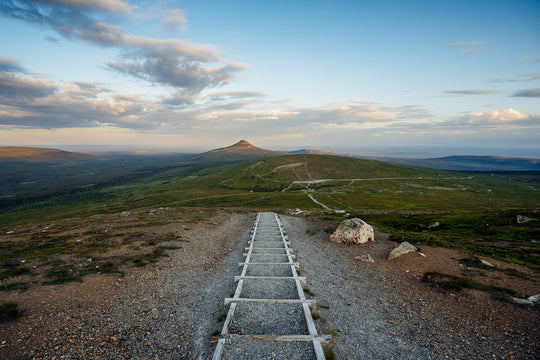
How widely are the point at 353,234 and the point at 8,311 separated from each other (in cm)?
3039

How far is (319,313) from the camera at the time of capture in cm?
1446

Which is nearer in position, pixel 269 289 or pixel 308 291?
pixel 269 289

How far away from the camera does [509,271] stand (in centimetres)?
1873

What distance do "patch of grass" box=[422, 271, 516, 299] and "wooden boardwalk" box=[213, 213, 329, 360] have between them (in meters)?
11.2

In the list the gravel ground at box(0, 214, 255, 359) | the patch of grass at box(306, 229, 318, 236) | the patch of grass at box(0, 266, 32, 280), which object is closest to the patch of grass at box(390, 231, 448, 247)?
the patch of grass at box(306, 229, 318, 236)

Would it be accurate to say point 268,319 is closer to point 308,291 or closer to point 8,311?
point 308,291

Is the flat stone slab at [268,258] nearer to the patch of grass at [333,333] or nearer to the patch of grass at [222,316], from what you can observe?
the patch of grass at [222,316]

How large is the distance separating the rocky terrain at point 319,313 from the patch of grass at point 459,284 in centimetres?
47

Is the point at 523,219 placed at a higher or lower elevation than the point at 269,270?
higher

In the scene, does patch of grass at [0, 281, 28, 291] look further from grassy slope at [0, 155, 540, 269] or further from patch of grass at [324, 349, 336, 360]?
grassy slope at [0, 155, 540, 269]

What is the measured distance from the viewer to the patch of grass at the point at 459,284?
15296 millimetres

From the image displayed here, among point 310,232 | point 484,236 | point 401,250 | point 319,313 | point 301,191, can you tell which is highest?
point 401,250

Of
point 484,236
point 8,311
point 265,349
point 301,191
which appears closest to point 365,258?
point 265,349

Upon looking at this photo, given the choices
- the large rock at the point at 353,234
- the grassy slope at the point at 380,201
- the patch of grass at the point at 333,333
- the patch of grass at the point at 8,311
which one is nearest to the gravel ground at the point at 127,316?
the patch of grass at the point at 8,311
